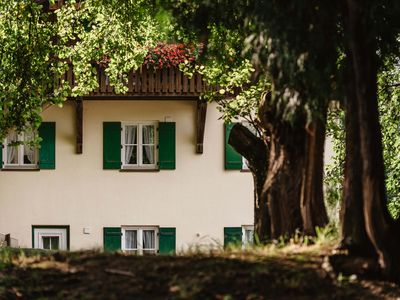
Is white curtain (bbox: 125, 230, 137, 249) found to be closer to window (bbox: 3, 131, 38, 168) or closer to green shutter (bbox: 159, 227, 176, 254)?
green shutter (bbox: 159, 227, 176, 254)

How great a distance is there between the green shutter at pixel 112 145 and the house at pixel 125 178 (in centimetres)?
3

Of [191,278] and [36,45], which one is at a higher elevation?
[36,45]

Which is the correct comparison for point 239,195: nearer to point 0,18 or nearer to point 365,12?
point 0,18

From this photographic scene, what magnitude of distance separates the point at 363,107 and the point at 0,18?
11.2 metres

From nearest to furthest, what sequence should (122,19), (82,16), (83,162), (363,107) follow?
(363,107) → (122,19) → (82,16) → (83,162)

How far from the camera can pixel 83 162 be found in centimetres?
2881

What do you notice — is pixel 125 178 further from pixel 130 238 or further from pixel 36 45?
pixel 36 45

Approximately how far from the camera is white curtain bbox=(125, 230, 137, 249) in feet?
92.8

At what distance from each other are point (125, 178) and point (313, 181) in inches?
793

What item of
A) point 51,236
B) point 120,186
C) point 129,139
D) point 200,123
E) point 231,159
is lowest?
point 51,236

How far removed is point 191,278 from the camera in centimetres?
763

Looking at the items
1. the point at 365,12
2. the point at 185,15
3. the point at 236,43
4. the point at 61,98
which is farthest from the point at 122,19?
the point at 365,12

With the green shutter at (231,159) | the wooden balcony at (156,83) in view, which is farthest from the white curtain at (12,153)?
the green shutter at (231,159)

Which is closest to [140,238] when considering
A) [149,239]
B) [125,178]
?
[149,239]
